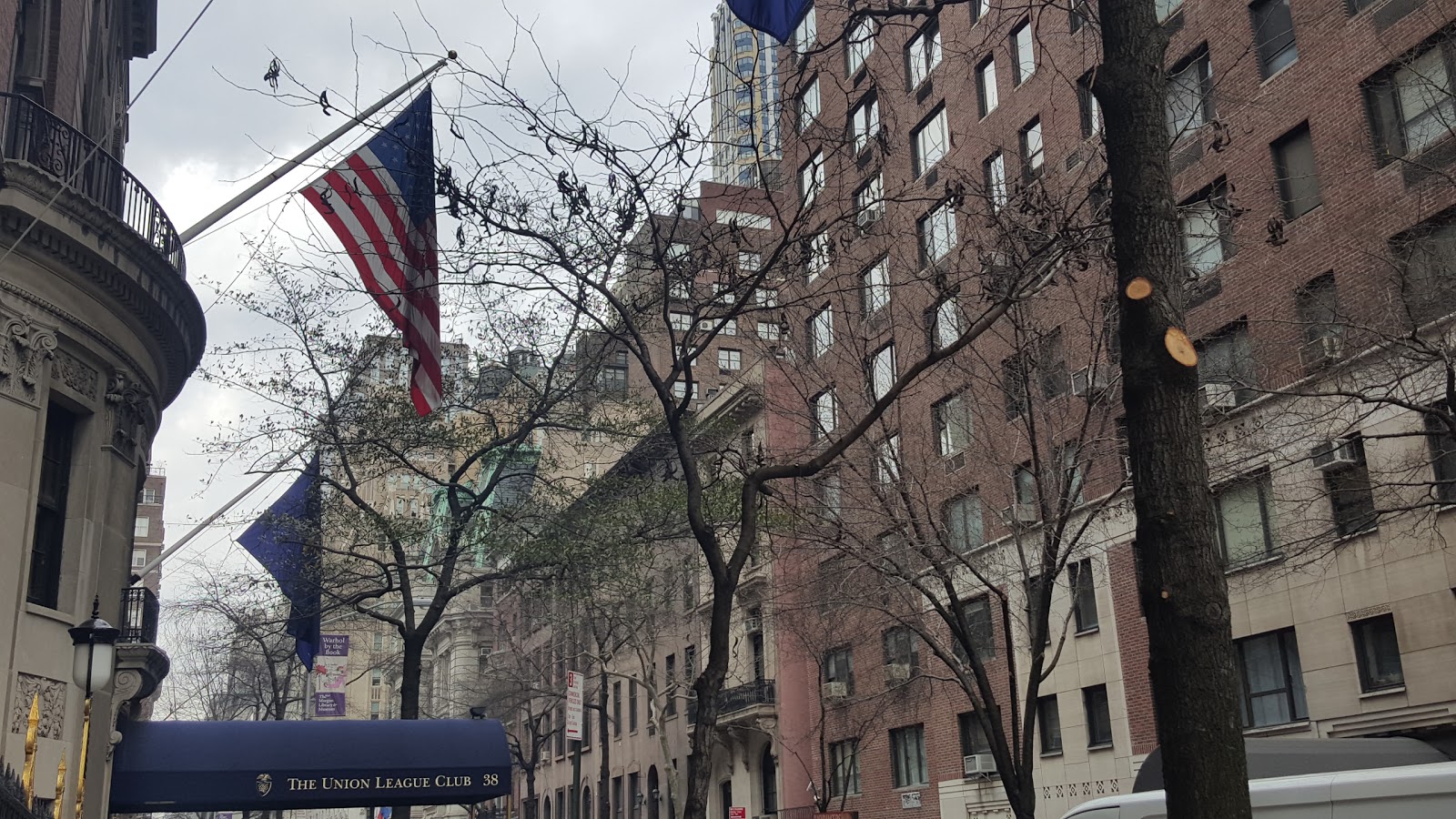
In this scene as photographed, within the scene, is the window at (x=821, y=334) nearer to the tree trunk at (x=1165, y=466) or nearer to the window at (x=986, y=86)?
the window at (x=986, y=86)

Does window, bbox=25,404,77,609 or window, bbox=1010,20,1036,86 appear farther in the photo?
window, bbox=1010,20,1036,86

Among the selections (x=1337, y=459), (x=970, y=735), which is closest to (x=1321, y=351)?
(x=1337, y=459)

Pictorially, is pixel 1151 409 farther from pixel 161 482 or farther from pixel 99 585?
pixel 161 482

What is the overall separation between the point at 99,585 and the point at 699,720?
11470mm

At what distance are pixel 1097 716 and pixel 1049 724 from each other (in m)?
1.98

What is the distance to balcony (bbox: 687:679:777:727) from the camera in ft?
157

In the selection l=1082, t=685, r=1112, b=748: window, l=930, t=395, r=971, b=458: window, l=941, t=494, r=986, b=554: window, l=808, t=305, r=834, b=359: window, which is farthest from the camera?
l=1082, t=685, r=1112, b=748: window

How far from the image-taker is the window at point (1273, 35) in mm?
26828

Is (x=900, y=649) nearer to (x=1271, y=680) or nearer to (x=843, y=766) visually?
(x=843, y=766)

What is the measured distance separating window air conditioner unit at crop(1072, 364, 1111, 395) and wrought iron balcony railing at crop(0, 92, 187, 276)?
1416 centimetres

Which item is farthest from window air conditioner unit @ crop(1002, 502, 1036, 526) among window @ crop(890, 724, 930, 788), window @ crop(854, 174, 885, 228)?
window @ crop(890, 724, 930, 788)

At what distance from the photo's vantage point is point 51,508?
18594mm

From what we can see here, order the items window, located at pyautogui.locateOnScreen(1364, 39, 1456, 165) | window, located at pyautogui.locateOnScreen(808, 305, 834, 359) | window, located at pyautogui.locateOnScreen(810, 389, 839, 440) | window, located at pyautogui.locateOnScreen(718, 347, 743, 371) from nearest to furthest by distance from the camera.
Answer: window, located at pyautogui.locateOnScreen(810, 389, 839, 440)
window, located at pyautogui.locateOnScreen(1364, 39, 1456, 165)
window, located at pyautogui.locateOnScreen(808, 305, 834, 359)
window, located at pyautogui.locateOnScreen(718, 347, 743, 371)

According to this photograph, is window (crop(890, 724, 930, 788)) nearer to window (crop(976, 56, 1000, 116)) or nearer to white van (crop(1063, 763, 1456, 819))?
window (crop(976, 56, 1000, 116))
